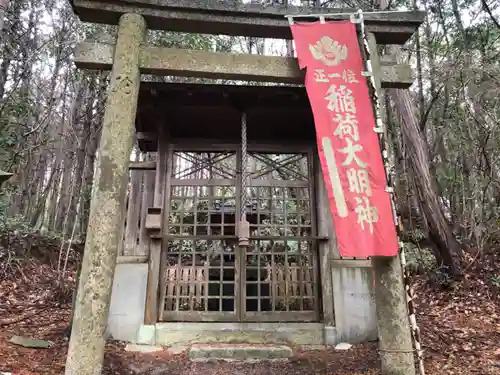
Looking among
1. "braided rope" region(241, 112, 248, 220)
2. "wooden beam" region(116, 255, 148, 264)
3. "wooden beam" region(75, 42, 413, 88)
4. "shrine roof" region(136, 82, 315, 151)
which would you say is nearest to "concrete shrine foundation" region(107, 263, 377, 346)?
"wooden beam" region(116, 255, 148, 264)

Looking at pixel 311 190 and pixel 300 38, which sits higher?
pixel 300 38

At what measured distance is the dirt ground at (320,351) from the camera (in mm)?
5062

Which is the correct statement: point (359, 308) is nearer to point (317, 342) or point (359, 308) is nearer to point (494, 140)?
point (317, 342)

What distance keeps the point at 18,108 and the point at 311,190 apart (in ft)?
25.8

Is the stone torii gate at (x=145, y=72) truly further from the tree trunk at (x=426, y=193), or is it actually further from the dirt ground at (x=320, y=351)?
the tree trunk at (x=426, y=193)

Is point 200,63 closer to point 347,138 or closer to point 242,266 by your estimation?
point 347,138

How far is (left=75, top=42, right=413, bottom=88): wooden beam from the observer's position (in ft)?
15.4

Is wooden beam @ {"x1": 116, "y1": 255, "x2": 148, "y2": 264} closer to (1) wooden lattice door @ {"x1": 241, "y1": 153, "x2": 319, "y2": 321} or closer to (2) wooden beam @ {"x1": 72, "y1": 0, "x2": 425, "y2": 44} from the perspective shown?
(1) wooden lattice door @ {"x1": 241, "y1": 153, "x2": 319, "y2": 321}

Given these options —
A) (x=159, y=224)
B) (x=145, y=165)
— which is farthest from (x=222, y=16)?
(x=159, y=224)

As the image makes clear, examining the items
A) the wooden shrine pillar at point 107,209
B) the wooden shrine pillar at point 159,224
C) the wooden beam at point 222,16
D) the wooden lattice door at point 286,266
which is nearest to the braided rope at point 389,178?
the wooden beam at point 222,16

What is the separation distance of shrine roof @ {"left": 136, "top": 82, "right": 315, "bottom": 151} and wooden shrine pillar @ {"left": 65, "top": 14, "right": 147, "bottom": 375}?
1.38 metres

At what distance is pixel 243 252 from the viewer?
21.9ft

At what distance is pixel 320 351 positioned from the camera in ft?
19.5

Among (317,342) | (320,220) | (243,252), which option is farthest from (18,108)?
(317,342)
